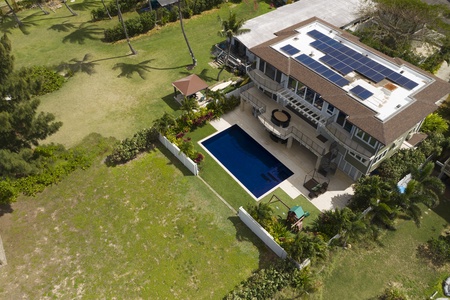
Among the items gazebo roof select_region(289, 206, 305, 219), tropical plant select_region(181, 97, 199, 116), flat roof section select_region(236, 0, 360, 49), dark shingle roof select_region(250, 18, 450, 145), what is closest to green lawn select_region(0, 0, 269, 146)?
tropical plant select_region(181, 97, 199, 116)

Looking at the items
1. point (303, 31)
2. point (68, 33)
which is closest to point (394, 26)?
point (303, 31)

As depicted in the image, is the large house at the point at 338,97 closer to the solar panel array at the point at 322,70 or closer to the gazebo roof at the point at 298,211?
the solar panel array at the point at 322,70

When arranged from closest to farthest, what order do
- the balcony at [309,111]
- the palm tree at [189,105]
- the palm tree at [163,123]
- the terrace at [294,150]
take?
the balcony at [309,111]
the terrace at [294,150]
the palm tree at [163,123]
the palm tree at [189,105]

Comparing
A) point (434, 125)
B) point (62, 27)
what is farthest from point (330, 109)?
point (62, 27)

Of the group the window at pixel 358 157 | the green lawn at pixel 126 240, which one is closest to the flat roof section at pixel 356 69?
the window at pixel 358 157

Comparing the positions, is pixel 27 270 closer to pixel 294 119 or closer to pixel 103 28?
pixel 294 119

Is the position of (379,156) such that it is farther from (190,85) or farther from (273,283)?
(190,85)
